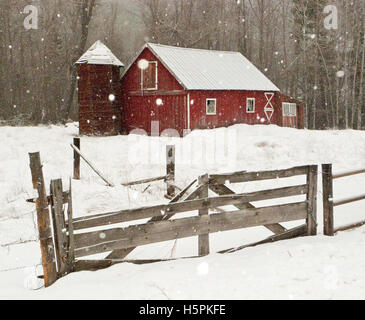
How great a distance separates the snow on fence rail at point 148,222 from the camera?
5.30 m

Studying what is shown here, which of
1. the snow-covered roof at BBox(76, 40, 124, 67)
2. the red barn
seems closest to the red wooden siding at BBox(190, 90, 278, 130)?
the red barn

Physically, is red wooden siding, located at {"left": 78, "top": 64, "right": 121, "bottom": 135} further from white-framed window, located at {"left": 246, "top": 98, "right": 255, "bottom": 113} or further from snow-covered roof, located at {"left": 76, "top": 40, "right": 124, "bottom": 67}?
white-framed window, located at {"left": 246, "top": 98, "right": 255, "bottom": 113}

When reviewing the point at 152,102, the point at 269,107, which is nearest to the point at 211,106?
the point at 152,102

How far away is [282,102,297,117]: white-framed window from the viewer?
104 ft

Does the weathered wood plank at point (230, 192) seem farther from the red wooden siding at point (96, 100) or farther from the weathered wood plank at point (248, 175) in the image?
the red wooden siding at point (96, 100)

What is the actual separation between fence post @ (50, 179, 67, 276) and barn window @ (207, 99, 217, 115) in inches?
854

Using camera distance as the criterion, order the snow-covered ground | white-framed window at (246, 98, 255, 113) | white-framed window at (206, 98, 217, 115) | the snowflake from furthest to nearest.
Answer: white-framed window at (246, 98, 255, 113) < white-framed window at (206, 98, 217, 115) < the snowflake < the snow-covered ground

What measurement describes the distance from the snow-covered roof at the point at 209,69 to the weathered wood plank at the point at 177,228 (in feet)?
62.3

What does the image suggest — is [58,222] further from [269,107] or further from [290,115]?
[290,115]

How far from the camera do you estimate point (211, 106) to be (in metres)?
26.7

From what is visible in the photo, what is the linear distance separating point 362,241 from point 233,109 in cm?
2187

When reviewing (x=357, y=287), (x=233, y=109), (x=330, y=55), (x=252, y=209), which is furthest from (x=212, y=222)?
(x=330, y=55)

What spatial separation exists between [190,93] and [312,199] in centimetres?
1925
